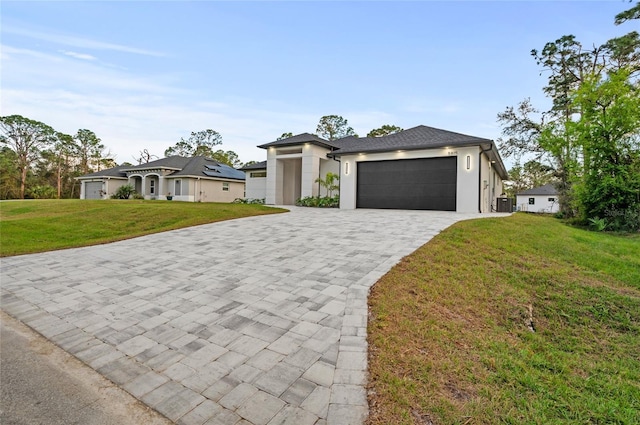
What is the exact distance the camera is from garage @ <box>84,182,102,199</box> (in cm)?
2638

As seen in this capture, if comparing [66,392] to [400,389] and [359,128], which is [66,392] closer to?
[400,389]

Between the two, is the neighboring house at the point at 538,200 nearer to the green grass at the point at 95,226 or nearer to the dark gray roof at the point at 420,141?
the dark gray roof at the point at 420,141

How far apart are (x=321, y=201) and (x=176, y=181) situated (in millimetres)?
13844

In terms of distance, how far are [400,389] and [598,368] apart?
206 centimetres

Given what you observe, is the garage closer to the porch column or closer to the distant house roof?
the distant house roof

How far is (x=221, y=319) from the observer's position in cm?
312

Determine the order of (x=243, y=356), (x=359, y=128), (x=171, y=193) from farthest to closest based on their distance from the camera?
(x=359, y=128) < (x=171, y=193) < (x=243, y=356)

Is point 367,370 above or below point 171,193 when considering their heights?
below

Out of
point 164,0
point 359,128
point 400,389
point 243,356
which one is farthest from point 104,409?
point 359,128

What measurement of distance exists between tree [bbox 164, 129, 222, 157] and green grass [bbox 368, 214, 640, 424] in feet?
130

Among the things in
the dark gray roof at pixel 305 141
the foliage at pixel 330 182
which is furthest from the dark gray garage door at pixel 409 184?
the dark gray roof at pixel 305 141

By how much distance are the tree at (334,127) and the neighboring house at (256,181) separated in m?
13.8

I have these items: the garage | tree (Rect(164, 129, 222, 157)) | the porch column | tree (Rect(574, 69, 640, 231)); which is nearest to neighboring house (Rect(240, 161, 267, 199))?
the porch column

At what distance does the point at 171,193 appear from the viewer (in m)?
23.5
